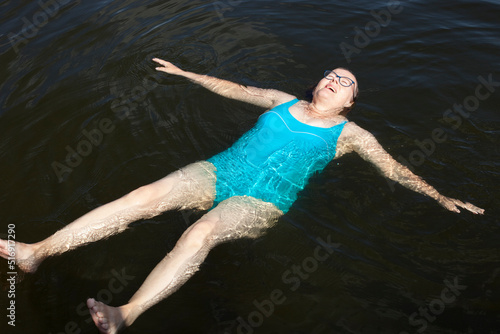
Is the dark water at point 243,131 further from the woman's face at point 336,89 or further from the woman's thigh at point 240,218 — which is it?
the woman's face at point 336,89

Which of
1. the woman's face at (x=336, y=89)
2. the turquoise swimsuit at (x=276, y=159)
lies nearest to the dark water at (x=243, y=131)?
the turquoise swimsuit at (x=276, y=159)

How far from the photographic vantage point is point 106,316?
332 cm

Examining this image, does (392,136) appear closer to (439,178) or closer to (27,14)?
(439,178)

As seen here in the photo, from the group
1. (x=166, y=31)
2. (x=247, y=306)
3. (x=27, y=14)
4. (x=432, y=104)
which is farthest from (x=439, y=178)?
(x=27, y=14)

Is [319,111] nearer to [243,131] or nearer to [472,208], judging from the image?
[243,131]

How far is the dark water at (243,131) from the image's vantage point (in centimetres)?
388

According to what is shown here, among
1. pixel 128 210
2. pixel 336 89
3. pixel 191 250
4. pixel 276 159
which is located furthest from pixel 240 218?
pixel 336 89

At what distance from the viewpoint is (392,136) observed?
5793 mm

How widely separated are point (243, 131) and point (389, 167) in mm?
1964

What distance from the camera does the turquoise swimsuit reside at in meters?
4.48

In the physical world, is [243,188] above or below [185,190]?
below

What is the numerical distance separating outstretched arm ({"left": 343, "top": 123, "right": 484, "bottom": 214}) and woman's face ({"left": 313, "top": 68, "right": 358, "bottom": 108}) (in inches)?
12.7

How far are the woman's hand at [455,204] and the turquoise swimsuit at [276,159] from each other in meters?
1.25

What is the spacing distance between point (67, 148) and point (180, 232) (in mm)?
2131
